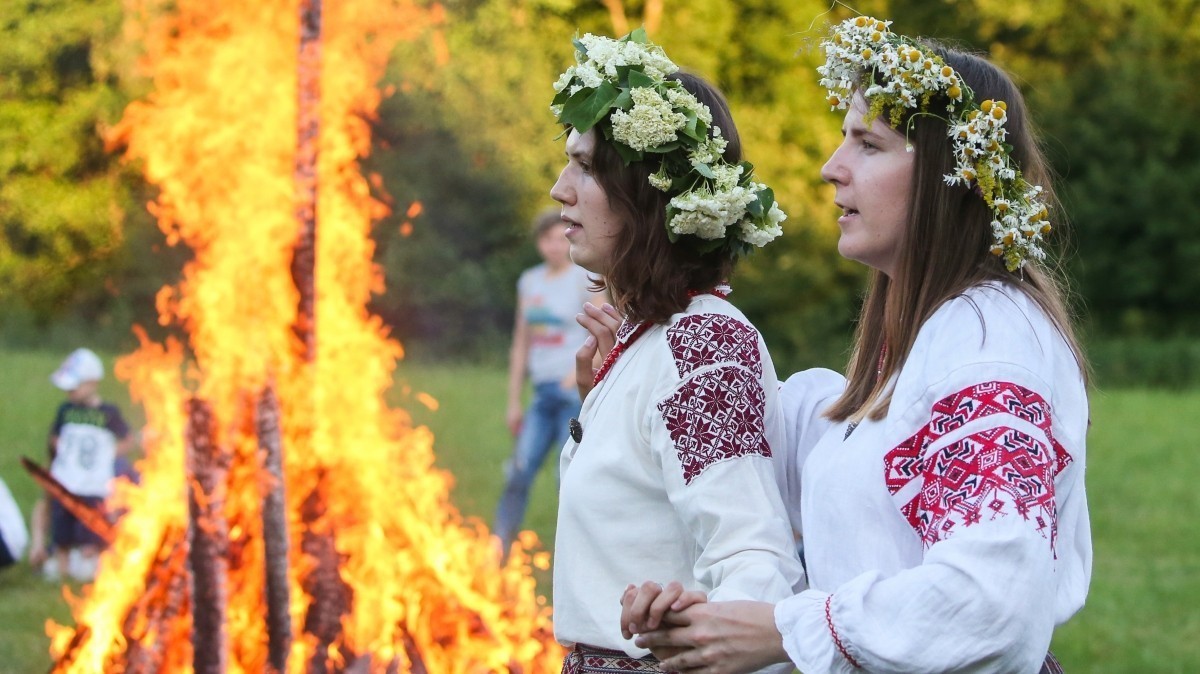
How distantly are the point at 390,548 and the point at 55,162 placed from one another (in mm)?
10683

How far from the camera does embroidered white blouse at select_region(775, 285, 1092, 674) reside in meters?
1.87

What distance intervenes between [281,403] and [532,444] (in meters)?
2.60

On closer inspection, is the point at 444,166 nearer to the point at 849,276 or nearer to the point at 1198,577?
the point at 1198,577

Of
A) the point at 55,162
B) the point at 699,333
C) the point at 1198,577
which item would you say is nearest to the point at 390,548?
the point at 699,333

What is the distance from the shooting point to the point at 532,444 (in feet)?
24.2

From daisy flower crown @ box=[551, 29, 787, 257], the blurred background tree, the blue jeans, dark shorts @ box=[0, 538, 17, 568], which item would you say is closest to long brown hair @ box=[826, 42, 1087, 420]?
the blurred background tree

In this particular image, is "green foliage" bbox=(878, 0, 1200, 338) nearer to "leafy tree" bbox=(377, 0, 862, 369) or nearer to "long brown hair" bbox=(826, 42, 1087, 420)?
"leafy tree" bbox=(377, 0, 862, 369)

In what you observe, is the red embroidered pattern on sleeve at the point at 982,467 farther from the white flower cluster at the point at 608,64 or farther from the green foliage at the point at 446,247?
the green foliage at the point at 446,247

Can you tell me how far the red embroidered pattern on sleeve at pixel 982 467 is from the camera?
1.89 meters

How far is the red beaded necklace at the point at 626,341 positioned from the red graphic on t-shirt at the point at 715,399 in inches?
4.8

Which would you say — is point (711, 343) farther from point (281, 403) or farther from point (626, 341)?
point (281, 403)

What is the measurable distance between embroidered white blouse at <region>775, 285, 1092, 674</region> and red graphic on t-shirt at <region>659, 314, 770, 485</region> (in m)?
0.23

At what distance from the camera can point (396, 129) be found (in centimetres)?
1070

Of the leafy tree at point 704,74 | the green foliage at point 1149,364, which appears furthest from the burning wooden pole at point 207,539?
the green foliage at point 1149,364
